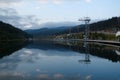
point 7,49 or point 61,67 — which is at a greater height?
point 61,67

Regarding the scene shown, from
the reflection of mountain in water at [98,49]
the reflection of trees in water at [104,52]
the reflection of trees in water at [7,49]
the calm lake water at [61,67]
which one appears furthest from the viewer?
the reflection of trees in water at [7,49]

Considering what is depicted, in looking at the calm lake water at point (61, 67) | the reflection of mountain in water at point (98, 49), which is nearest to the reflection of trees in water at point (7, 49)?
the reflection of mountain in water at point (98, 49)

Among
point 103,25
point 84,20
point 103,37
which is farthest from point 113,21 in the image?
point 103,37

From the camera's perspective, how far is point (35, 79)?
58.3 ft

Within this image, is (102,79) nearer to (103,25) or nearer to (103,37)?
(103,37)

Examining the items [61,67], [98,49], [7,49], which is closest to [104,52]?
[98,49]

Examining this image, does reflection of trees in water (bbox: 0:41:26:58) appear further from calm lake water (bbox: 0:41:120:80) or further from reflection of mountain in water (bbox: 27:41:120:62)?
calm lake water (bbox: 0:41:120:80)

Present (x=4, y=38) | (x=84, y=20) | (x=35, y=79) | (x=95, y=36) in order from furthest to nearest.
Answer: (x=4, y=38) → (x=84, y=20) → (x=95, y=36) → (x=35, y=79)

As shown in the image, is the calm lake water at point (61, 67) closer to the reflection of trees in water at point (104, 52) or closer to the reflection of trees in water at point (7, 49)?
the reflection of trees in water at point (104, 52)

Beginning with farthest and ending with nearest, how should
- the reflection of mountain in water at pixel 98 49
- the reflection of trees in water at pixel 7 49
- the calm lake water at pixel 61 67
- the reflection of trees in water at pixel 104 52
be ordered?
1. the reflection of trees in water at pixel 7 49
2. the reflection of mountain in water at pixel 98 49
3. the reflection of trees in water at pixel 104 52
4. the calm lake water at pixel 61 67

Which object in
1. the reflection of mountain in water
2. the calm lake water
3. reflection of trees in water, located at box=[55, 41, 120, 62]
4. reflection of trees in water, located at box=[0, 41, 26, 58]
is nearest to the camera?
the calm lake water

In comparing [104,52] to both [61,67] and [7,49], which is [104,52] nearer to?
[61,67]

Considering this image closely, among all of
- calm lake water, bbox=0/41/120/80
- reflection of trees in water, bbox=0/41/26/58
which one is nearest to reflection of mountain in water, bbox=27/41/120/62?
calm lake water, bbox=0/41/120/80

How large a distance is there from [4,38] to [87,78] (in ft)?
514
